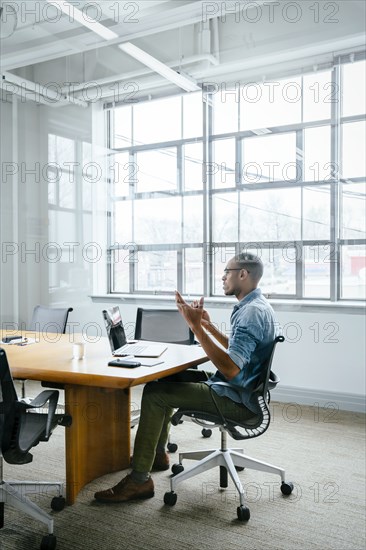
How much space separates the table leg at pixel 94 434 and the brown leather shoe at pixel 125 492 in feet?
0.54

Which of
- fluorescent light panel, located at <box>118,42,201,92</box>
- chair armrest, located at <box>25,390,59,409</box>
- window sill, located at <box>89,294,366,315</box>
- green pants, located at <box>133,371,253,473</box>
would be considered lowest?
green pants, located at <box>133,371,253,473</box>

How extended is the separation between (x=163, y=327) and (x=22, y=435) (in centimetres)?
170

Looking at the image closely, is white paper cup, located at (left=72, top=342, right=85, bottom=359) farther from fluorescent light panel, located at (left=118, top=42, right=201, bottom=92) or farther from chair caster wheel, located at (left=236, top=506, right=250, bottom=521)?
fluorescent light panel, located at (left=118, top=42, right=201, bottom=92)

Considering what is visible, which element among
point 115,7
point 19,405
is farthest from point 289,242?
point 19,405

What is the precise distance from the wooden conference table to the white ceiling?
2558 mm

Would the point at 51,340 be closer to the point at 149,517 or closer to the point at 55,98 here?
the point at 149,517

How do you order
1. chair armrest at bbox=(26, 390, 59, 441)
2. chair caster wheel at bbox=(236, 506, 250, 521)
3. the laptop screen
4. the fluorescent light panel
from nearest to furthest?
chair armrest at bbox=(26, 390, 59, 441)
chair caster wheel at bbox=(236, 506, 250, 521)
the laptop screen
the fluorescent light panel

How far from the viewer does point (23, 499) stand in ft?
7.50

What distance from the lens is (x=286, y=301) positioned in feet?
15.2

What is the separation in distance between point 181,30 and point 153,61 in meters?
0.58

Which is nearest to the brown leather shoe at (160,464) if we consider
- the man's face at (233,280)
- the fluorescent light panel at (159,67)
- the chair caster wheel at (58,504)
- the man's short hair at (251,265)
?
the chair caster wheel at (58,504)

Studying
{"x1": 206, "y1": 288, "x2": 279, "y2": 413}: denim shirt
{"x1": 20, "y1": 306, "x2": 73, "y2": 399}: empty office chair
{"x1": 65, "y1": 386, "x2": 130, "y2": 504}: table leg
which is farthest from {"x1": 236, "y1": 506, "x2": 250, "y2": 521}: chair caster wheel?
{"x1": 20, "y1": 306, "x2": 73, "y2": 399}: empty office chair

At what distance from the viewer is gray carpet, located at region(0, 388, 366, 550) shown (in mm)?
2230

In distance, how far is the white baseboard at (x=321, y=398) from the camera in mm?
4242
